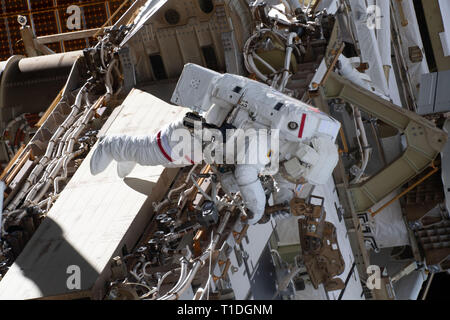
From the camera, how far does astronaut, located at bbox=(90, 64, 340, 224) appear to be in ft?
23.7

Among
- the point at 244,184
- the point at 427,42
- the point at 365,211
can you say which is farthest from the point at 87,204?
the point at 427,42

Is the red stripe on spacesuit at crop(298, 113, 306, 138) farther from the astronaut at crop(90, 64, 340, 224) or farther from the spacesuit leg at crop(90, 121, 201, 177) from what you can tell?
the spacesuit leg at crop(90, 121, 201, 177)

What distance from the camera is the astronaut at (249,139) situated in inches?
285

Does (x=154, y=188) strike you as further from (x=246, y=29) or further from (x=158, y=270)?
(x=246, y=29)

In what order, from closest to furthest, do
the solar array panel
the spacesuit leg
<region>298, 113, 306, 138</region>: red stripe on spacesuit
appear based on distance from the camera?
<region>298, 113, 306, 138</region>: red stripe on spacesuit
the spacesuit leg
the solar array panel

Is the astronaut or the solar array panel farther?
the solar array panel

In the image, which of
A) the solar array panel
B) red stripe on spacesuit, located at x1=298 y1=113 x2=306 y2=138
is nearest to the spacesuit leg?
A: red stripe on spacesuit, located at x1=298 y1=113 x2=306 y2=138

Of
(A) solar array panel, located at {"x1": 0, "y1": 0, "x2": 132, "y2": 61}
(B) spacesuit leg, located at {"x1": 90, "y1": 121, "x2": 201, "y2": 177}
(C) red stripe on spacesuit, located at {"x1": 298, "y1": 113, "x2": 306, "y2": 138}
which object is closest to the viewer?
(C) red stripe on spacesuit, located at {"x1": 298, "y1": 113, "x2": 306, "y2": 138}

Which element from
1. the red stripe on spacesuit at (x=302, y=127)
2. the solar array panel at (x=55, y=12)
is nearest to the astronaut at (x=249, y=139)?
the red stripe on spacesuit at (x=302, y=127)

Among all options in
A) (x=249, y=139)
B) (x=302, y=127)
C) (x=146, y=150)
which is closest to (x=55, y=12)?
(x=146, y=150)

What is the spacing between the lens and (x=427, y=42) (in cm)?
1527

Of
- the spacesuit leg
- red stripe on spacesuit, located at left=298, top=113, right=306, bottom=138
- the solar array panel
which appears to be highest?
red stripe on spacesuit, located at left=298, top=113, right=306, bottom=138

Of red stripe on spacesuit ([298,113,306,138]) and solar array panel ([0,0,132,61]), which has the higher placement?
red stripe on spacesuit ([298,113,306,138])

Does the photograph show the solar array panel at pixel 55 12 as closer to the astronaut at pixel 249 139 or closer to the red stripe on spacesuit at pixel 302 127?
the astronaut at pixel 249 139
